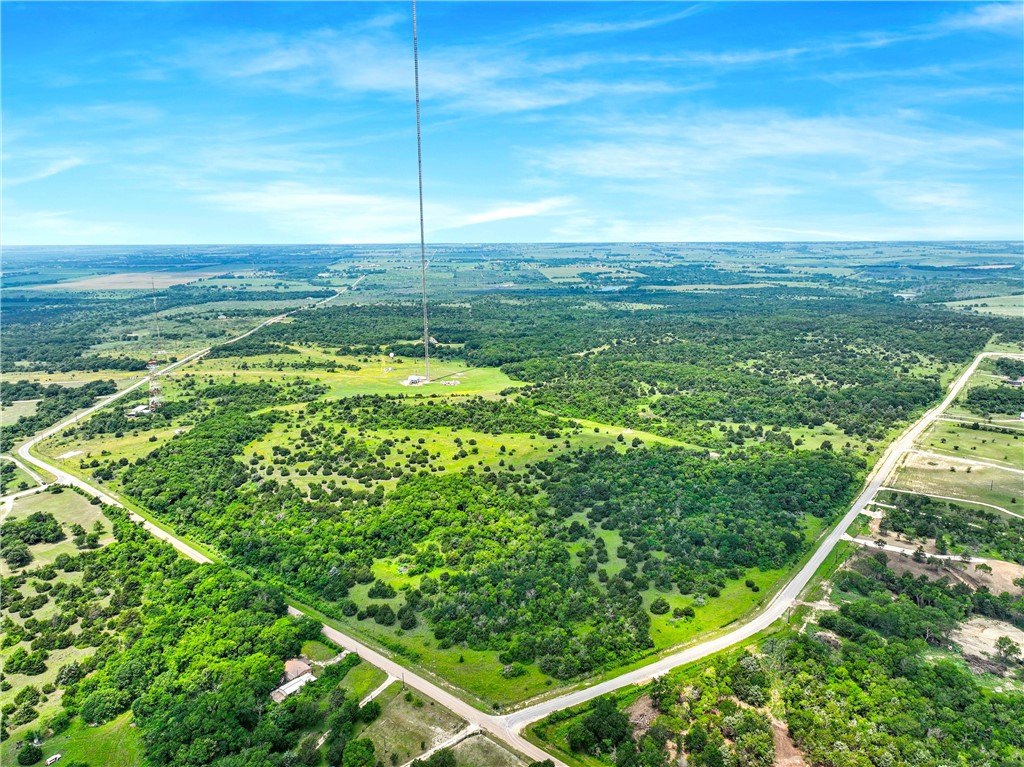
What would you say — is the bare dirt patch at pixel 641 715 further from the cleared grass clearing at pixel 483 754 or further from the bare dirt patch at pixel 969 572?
the bare dirt patch at pixel 969 572

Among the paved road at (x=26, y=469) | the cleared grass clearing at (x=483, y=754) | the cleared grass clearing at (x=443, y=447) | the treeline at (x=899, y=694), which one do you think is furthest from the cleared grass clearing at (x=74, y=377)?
the treeline at (x=899, y=694)

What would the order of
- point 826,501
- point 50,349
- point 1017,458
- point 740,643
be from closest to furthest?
point 740,643 < point 826,501 < point 1017,458 < point 50,349

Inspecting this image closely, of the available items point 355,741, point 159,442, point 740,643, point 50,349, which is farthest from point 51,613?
point 50,349

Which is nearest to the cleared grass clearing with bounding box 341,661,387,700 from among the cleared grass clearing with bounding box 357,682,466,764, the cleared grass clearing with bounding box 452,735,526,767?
the cleared grass clearing with bounding box 357,682,466,764

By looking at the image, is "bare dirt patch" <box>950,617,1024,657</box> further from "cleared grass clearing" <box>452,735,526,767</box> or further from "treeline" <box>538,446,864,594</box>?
"cleared grass clearing" <box>452,735,526,767</box>

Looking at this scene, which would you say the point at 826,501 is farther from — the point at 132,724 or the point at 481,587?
the point at 132,724

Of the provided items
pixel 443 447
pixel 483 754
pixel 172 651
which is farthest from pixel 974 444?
pixel 172 651

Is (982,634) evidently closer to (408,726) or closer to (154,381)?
(408,726)

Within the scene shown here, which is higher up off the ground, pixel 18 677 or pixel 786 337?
pixel 786 337
